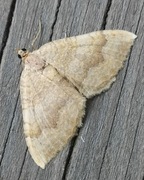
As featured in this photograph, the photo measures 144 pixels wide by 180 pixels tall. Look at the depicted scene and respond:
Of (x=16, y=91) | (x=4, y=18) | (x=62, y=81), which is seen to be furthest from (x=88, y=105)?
(x=4, y=18)

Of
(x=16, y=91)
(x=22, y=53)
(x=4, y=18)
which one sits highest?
(x=4, y=18)

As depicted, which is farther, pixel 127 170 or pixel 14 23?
pixel 14 23

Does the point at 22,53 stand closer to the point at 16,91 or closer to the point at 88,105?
the point at 16,91

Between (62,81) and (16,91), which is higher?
(62,81)

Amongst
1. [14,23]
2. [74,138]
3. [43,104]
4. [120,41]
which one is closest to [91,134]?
[74,138]

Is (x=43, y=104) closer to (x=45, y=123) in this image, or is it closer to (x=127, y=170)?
(x=45, y=123)

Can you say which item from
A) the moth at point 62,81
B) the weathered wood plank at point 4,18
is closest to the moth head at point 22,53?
the moth at point 62,81
